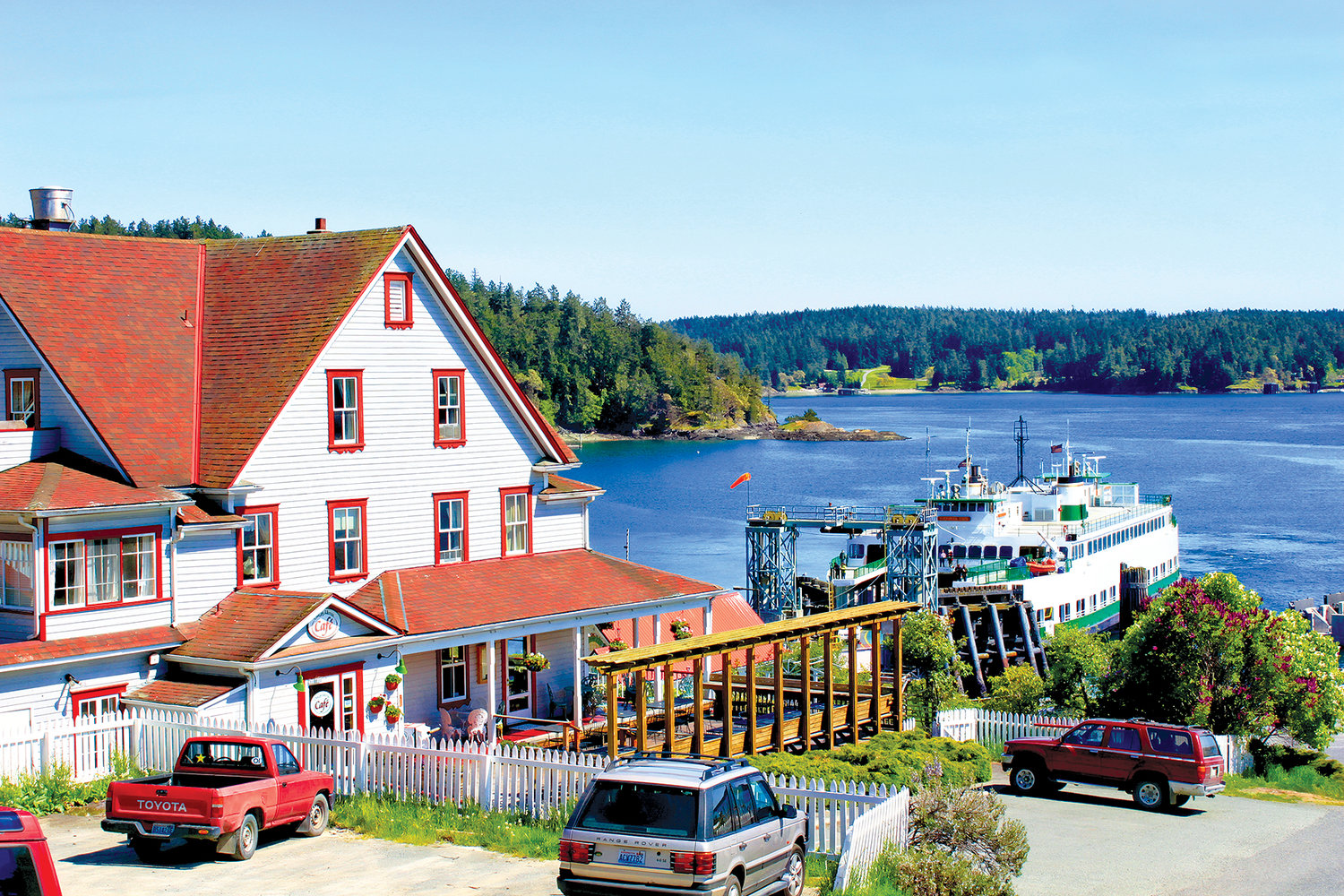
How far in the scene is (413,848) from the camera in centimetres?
1977

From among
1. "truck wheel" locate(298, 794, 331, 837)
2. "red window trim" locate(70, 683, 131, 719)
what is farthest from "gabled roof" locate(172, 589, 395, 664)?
"truck wheel" locate(298, 794, 331, 837)

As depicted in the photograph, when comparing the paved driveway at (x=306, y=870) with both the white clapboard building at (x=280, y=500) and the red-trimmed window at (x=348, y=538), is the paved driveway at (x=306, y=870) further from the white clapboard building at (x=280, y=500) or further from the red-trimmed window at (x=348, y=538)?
the red-trimmed window at (x=348, y=538)

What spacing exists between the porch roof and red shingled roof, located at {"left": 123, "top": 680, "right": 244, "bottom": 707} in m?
7.93

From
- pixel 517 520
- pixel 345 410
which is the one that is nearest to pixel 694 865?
pixel 345 410

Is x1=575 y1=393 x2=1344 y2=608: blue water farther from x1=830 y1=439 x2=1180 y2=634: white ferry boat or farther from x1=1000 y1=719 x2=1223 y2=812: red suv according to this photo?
x1=1000 y1=719 x2=1223 y2=812: red suv

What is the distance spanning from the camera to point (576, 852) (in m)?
15.5

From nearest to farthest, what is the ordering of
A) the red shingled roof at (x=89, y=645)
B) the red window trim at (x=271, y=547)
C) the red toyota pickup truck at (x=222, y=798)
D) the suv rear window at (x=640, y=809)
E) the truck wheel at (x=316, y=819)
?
the suv rear window at (x=640, y=809) → the red toyota pickup truck at (x=222, y=798) → the truck wheel at (x=316, y=819) → the red shingled roof at (x=89, y=645) → the red window trim at (x=271, y=547)

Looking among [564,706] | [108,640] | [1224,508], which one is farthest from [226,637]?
[1224,508]

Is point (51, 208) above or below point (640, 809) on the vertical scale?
above

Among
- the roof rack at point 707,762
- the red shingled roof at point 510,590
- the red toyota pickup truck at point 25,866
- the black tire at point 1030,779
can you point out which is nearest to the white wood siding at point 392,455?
the red shingled roof at point 510,590

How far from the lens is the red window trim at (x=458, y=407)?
1328 inches

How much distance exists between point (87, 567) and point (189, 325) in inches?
301

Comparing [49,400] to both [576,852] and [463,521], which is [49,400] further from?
[576,852]

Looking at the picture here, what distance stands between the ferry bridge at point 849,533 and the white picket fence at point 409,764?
41.7 metres
